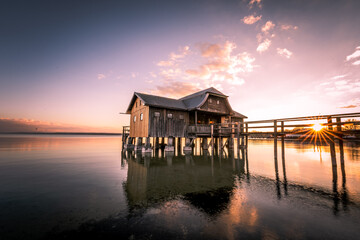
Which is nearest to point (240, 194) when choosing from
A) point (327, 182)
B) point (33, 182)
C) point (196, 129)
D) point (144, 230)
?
point (144, 230)

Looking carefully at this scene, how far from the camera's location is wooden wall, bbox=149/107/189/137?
18609 millimetres

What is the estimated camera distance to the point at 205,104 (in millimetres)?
21453

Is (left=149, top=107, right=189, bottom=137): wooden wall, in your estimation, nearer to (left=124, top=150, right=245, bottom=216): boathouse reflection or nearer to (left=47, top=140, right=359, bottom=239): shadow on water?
(left=124, top=150, right=245, bottom=216): boathouse reflection

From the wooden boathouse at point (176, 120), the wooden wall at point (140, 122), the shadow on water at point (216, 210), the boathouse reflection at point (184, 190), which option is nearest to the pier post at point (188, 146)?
the wooden boathouse at point (176, 120)

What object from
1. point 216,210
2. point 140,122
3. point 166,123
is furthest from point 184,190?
point 140,122

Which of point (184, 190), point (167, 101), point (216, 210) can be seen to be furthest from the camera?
point (167, 101)

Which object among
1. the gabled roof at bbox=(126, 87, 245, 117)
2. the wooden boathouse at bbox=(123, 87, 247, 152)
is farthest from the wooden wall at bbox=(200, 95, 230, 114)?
the gabled roof at bbox=(126, 87, 245, 117)

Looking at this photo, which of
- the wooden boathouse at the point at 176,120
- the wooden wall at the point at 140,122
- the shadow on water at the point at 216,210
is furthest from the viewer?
the wooden wall at the point at 140,122

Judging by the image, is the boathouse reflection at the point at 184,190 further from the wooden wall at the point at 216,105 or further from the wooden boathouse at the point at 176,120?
the wooden wall at the point at 216,105

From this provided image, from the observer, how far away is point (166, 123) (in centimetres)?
1955

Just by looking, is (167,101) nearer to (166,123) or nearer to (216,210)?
(166,123)

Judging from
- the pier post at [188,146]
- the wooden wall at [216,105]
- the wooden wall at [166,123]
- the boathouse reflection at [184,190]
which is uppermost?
the wooden wall at [216,105]

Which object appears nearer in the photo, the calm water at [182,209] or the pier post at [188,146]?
the calm water at [182,209]

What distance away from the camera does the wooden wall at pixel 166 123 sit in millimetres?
18609
